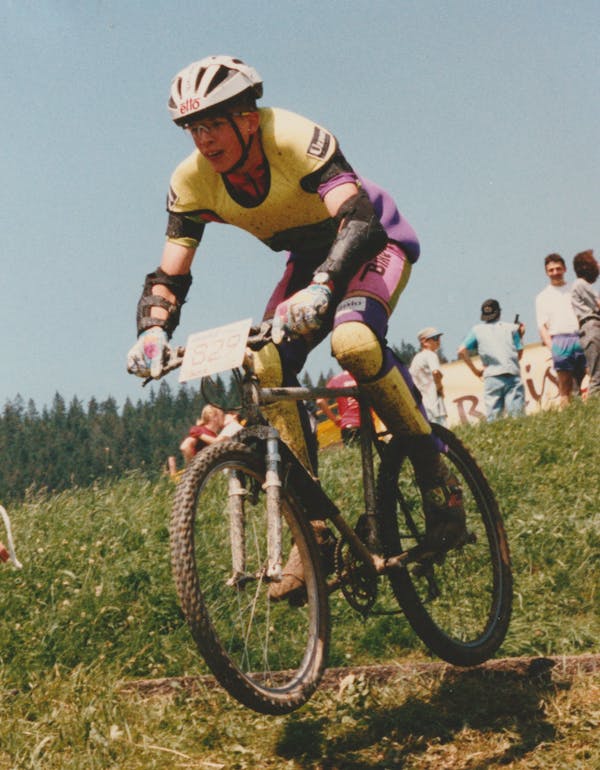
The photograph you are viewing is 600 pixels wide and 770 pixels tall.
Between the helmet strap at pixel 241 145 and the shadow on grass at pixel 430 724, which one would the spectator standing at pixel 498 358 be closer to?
the shadow on grass at pixel 430 724

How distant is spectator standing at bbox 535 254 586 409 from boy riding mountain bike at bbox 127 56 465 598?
803 centimetres

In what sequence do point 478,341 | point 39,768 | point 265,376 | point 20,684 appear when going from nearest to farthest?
point 39,768 < point 265,376 < point 20,684 < point 478,341

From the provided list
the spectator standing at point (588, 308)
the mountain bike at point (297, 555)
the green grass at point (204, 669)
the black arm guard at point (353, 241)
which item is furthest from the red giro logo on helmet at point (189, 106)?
the spectator standing at point (588, 308)

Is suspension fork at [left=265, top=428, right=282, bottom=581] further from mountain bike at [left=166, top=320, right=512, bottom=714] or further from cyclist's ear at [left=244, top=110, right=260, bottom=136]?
cyclist's ear at [left=244, top=110, right=260, bottom=136]

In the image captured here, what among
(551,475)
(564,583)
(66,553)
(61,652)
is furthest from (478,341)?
(61,652)

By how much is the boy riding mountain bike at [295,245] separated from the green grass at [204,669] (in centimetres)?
76

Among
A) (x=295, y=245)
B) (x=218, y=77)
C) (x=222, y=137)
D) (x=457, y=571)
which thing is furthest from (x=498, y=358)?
(x=218, y=77)

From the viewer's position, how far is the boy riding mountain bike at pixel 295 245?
4.25 metres

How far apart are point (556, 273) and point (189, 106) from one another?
374 inches

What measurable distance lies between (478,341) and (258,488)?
9.42m

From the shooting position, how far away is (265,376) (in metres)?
4.50

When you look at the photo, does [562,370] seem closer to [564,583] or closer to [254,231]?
[564,583]

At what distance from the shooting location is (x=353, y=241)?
14.0 feet

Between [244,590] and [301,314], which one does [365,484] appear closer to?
[244,590]
